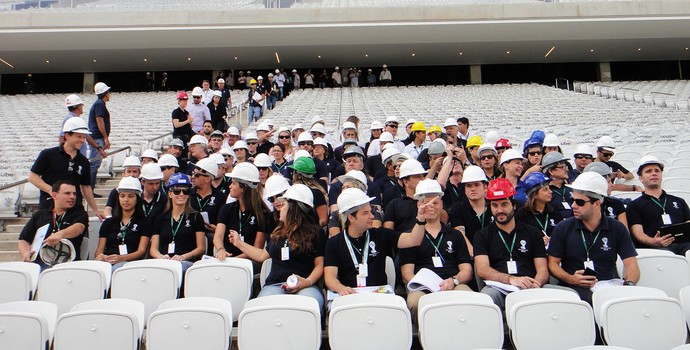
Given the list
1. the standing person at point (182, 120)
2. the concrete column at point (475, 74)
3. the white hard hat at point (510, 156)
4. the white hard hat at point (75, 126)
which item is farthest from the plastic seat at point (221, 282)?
the concrete column at point (475, 74)

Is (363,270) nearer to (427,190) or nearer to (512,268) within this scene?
(427,190)

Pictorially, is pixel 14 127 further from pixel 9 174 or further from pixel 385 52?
pixel 385 52

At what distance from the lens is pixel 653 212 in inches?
194

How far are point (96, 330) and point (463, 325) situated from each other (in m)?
2.16

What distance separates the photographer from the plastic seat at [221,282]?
3.96 m

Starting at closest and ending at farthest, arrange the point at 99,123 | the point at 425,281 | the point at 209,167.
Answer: the point at 425,281 → the point at 209,167 → the point at 99,123

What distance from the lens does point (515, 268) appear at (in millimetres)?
4086

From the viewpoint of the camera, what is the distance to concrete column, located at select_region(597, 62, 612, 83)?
3077 centimetres

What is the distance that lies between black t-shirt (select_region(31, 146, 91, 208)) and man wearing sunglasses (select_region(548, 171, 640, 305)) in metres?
4.45

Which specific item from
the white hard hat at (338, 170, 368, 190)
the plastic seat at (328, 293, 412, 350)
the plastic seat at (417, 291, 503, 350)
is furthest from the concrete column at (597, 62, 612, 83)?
the plastic seat at (328, 293, 412, 350)

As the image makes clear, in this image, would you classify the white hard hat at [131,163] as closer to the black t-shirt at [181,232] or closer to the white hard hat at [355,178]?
the black t-shirt at [181,232]

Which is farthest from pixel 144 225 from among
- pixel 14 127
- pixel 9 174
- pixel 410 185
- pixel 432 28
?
pixel 432 28

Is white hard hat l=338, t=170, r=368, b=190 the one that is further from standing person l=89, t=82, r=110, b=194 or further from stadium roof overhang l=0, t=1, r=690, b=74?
stadium roof overhang l=0, t=1, r=690, b=74

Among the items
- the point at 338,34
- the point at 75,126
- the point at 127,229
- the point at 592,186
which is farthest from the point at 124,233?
the point at 338,34
